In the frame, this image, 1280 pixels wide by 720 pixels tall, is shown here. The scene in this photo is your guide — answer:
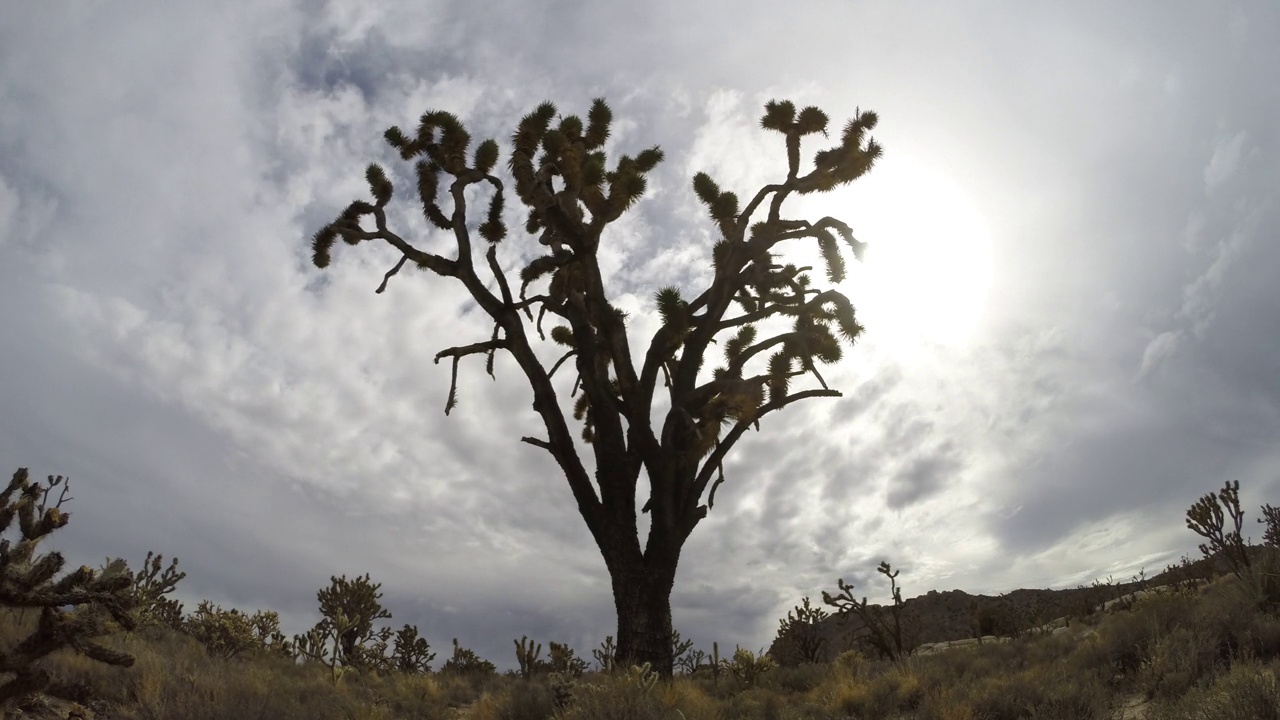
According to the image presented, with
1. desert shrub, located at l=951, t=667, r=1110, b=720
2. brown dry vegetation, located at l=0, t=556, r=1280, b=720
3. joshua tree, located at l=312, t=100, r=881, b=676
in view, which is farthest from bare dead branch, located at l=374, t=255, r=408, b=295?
desert shrub, located at l=951, t=667, r=1110, b=720

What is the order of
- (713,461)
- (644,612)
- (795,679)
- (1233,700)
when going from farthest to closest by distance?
1. (713,461)
2. (644,612)
3. (795,679)
4. (1233,700)

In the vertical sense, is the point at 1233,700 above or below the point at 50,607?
below

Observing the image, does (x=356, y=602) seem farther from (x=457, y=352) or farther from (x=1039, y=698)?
(x=1039, y=698)

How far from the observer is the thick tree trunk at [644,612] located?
35.1 feet

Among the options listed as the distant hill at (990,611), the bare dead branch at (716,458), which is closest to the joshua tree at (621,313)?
the bare dead branch at (716,458)

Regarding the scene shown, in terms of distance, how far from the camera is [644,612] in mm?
10969

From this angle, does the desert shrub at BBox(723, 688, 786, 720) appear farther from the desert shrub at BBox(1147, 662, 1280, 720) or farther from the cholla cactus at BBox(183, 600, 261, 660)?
the cholla cactus at BBox(183, 600, 261, 660)

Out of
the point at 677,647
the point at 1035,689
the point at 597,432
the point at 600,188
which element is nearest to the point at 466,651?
the point at 677,647

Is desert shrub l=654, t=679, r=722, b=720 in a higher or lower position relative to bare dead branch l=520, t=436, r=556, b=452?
lower

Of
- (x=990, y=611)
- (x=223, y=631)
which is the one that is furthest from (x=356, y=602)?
(x=990, y=611)

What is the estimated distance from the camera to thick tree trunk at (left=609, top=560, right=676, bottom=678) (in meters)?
10.7

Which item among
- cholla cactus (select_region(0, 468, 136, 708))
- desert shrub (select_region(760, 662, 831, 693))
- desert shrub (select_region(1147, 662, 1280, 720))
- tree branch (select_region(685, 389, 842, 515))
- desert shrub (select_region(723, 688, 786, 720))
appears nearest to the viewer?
desert shrub (select_region(1147, 662, 1280, 720))

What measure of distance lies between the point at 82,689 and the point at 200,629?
9.30m

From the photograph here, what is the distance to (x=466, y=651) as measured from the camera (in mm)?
16891
